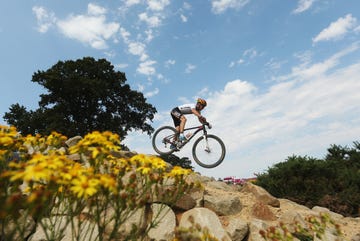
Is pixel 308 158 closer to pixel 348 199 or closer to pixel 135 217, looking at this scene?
pixel 348 199

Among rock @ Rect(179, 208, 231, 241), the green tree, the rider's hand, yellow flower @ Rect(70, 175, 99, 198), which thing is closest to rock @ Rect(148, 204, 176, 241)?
rock @ Rect(179, 208, 231, 241)

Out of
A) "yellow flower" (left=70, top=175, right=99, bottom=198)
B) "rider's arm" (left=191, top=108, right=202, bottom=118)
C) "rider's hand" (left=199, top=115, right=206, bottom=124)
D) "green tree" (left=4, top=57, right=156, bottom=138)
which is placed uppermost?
"green tree" (left=4, top=57, right=156, bottom=138)

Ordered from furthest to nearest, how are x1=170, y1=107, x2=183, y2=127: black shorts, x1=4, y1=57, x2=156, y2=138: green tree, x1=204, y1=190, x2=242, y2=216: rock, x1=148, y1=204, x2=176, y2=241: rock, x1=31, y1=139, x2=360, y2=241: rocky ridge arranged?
x1=4, y1=57, x2=156, y2=138: green tree, x1=170, y1=107, x2=183, y2=127: black shorts, x1=204, y1=190, x2=242, y2=216: rock, x1=31, y1=139, x2=360, y2=241: rocky ridge, x1=148, y1=204, x2=176, y2=241: rock

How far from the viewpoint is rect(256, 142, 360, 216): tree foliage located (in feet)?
28.8

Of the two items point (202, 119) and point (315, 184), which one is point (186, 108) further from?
point (315, 184)

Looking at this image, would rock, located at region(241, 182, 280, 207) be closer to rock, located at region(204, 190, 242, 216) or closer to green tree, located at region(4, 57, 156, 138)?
rock, located at region(204, 190, 242, 216)

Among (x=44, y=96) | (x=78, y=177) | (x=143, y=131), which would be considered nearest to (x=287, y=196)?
(x=78, y=177)

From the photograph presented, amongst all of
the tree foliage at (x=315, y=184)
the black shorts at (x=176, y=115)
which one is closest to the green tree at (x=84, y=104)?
the black shorts at (x=176, y=115)

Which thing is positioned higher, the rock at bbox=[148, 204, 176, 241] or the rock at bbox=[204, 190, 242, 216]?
the rock at bbox=[204, 190, 242, 216]

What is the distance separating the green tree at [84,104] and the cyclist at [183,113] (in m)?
11.5

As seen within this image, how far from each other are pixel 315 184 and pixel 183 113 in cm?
443

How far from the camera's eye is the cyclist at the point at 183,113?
31.1 ft

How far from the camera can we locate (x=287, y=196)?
9.20m

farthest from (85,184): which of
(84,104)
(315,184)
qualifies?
(84,104)
